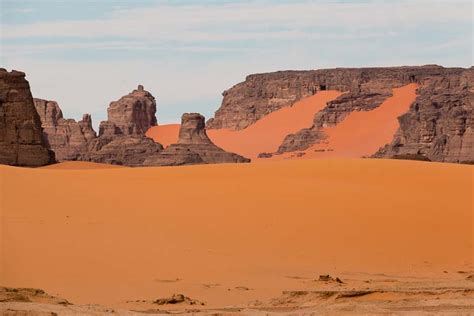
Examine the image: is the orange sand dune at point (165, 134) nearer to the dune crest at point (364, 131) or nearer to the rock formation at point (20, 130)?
the dune crest at point (364, 131)

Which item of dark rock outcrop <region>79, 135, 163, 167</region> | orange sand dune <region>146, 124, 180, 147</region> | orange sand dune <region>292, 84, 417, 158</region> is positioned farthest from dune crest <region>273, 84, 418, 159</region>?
dark rock outcrop <region>79, 135, 163, 167</region>

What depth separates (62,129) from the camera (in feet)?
346

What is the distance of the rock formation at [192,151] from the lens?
75812 millimetres

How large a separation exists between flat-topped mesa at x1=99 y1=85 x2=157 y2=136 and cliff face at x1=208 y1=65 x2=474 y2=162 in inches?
576

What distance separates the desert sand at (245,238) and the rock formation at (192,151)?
52.5m

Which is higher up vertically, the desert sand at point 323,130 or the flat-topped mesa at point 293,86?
the flat-topped mesa at point 293,86

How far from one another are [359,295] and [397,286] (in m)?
0.97

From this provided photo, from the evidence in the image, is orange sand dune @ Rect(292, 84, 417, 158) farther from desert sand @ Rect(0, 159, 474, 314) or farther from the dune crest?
desert sand @ Rect(0, 159, 474, 314)

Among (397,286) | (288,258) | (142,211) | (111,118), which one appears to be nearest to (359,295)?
(397,286)

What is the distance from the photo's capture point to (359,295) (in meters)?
11.7

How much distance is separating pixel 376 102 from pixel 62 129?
44.5m

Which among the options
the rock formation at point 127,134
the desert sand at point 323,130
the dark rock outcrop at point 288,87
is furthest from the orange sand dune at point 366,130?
the rock formation at point 127,134

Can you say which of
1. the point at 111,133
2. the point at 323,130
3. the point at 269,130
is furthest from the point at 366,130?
the point at 111,133

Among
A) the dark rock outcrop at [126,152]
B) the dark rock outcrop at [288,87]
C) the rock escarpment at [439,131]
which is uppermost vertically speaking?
the dark rock outcrop at [288,87]
